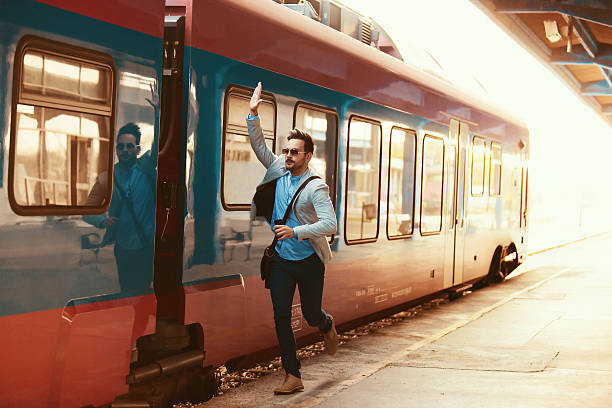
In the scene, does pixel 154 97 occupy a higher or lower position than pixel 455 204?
higher

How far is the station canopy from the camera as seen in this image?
1493 cm

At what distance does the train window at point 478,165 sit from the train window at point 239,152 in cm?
614

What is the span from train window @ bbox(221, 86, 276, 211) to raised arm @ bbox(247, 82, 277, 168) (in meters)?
0.26

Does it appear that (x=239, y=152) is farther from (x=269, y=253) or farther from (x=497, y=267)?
(x=497, y=267)

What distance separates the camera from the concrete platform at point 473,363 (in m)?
5.91

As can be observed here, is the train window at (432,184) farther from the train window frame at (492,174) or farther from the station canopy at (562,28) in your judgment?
the station canopy at (562,28)

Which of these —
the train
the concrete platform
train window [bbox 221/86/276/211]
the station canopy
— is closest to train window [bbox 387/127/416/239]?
the train

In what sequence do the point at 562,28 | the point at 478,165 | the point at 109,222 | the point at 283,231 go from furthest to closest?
1. the point at 562,28
2. the point at 478,165
3. the point at 283,231
4. the point at 109,222

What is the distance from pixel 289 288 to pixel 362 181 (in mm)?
Answer: 2602

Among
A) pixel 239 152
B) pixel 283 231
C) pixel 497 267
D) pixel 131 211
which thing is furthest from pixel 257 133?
pixel 497 267

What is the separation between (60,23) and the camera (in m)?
4.43

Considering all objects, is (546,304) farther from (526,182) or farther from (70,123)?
(70,123)

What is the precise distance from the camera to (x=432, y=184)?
404 inches

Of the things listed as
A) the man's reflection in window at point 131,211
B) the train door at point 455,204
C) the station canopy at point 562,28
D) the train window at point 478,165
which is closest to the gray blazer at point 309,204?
the man's reflection in window at point 131,211
